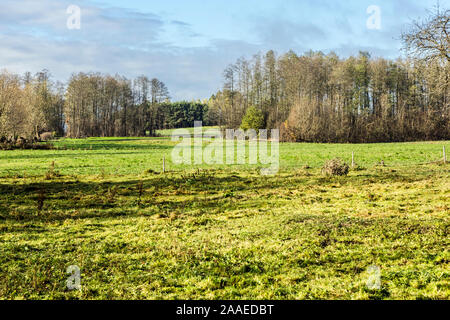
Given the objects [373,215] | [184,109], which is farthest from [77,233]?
[184,109]

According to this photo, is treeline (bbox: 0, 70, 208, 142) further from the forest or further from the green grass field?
the green grass field

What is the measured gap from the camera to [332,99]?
74312 millimetres

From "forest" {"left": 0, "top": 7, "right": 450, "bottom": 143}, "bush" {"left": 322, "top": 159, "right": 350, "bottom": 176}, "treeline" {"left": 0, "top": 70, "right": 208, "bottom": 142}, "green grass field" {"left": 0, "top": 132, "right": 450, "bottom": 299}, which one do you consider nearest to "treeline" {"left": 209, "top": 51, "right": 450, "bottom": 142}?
"forest" {"left": 0, "top": 7, "right": 450, "bottom": 143}

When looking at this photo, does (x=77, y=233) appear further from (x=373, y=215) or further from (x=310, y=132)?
(x=310, y=132)

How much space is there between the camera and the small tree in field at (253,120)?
226 feet

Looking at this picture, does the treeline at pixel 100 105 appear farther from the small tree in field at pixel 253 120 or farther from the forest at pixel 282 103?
the small tree in field at pixel 253 120

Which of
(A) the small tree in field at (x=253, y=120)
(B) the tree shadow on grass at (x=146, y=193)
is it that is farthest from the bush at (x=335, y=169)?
(A) the small tree in field at (x=253, y=120)

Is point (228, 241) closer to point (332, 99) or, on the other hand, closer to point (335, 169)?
point (335, 169)

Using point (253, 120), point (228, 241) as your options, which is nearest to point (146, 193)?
point (228, 241)

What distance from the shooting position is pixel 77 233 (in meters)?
10.5

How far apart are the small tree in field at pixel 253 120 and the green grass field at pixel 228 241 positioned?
51.7 meters

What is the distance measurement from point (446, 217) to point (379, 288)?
18.5 feet

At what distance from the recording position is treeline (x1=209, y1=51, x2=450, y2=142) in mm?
64125

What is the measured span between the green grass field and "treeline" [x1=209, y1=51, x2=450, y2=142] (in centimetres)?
4811
